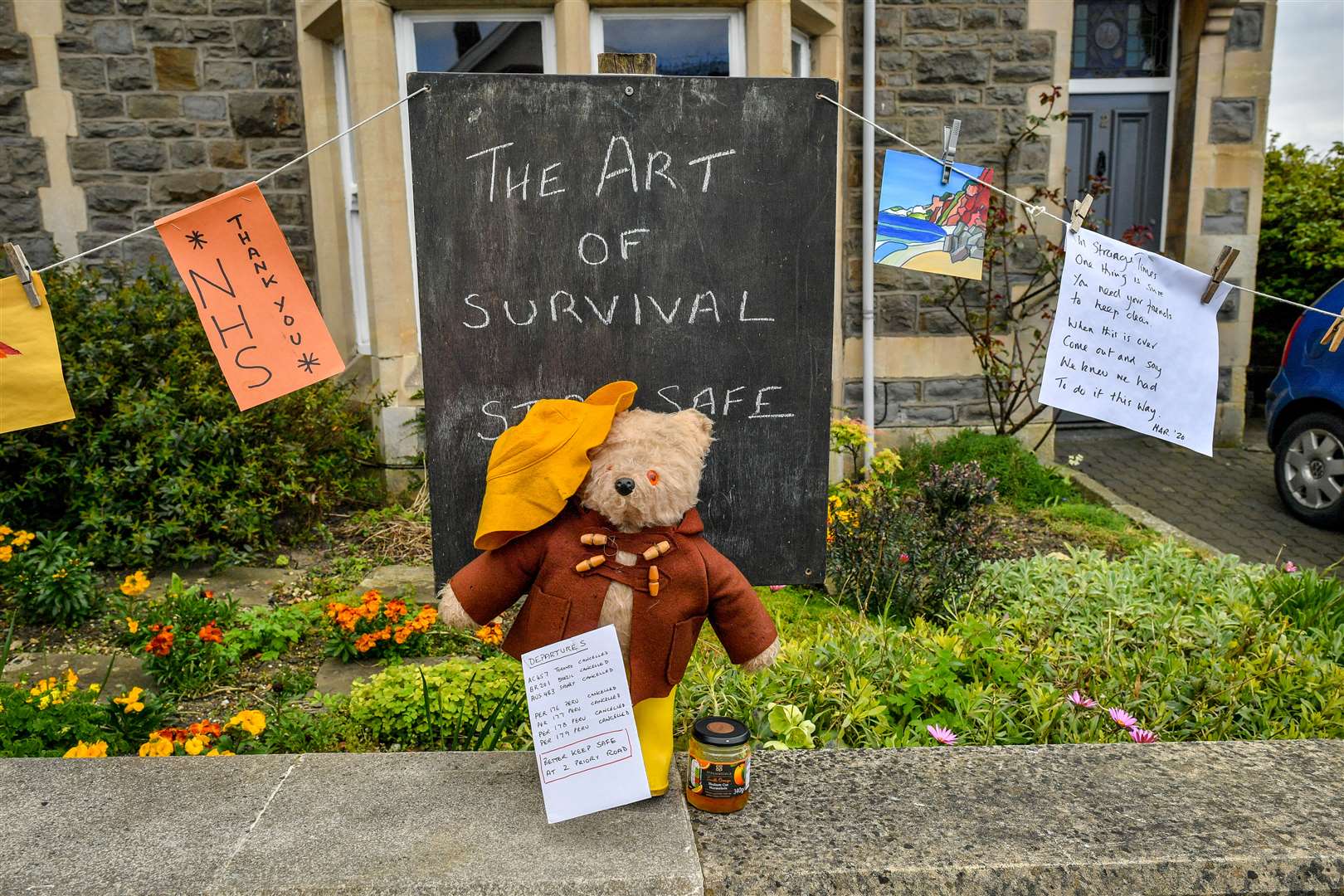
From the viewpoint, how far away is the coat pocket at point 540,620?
1.85 metres

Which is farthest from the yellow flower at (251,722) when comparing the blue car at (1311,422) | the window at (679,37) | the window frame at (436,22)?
the blue car at (1311,422)

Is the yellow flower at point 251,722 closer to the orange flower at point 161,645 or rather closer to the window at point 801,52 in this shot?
the orange flower at point 161,645

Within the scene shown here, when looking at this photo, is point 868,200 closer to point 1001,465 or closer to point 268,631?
point 1001,465

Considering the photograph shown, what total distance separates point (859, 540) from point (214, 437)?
3029 millimetres

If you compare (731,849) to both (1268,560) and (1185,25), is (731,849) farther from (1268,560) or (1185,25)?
(1185,25)

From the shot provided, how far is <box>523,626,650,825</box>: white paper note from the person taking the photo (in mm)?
1831

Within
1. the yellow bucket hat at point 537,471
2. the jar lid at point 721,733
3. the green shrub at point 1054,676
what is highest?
the yellow bucket hat at point 537,471

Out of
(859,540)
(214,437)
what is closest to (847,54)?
(859,540)

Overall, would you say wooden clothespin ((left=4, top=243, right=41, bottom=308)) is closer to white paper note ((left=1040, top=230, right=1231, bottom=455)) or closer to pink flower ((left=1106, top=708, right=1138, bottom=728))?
white paper note ((left=1040, top=230, right=1231, bottom=455))

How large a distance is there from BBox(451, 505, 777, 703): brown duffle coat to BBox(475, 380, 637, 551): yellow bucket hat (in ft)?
0.21

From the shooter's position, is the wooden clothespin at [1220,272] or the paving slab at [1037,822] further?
the wooden clothespin at [1220,272]

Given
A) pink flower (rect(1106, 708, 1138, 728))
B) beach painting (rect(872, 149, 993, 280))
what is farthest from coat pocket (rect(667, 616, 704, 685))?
pink flower (rect(1106, 708, 1138, 728))

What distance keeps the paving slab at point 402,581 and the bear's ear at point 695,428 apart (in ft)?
7.51

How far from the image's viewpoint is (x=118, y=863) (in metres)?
1.78
